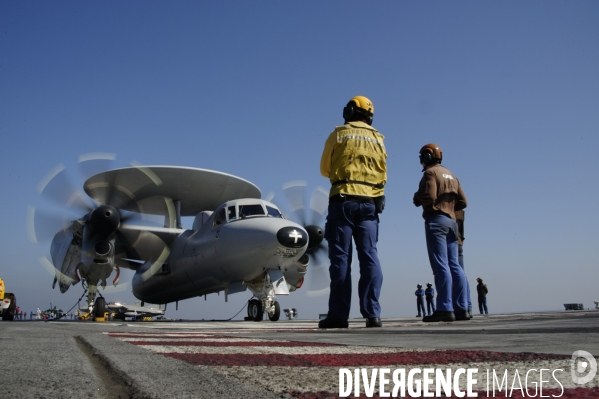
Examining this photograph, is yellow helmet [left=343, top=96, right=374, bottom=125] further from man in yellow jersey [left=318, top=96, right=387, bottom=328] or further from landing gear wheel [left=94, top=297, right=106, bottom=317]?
landing gear wheel [left=94, top=297, right=106, bottom=317]

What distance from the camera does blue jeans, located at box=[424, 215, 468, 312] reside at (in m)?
5.52

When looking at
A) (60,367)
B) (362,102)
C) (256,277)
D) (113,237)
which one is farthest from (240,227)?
(60,367)

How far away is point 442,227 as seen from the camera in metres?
5.85

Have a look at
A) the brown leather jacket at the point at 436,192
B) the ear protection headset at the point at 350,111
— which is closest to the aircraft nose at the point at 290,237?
the brown leather jacket at the point at 436,192

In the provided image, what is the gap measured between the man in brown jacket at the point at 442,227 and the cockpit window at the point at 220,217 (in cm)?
756

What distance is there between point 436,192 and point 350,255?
163 cm

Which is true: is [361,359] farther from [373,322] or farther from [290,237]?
[290,237]

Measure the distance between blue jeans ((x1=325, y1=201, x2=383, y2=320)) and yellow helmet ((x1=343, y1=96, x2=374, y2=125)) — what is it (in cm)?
105

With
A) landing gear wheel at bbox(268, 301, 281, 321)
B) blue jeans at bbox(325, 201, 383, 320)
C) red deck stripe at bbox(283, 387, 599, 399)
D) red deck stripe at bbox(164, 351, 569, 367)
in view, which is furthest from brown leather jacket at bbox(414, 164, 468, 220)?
landing gear wheel at bbox(268, 301, 281, 321)

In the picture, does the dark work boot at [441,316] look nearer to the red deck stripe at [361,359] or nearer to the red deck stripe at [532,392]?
the red deck stripe at [361,359]

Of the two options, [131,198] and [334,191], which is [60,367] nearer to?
[334,191]

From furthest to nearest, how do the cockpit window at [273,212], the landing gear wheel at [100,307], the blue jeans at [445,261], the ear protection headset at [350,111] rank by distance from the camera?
the landing gear wheel at [100,307] < the cockpit window at [273,212] < the blue jeans at [445,261] < the ear protection headset at [350,111]

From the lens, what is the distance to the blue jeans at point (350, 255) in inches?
188

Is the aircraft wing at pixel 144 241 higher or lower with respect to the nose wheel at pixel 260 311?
higher
